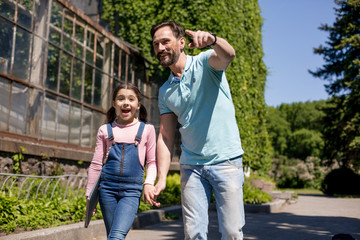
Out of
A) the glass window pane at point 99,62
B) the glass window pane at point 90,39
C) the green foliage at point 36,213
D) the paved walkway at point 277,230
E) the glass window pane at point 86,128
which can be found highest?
the glass window pane at point 90,39

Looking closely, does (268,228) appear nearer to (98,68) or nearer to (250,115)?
(98,68)

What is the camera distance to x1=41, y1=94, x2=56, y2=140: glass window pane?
970 centimetres

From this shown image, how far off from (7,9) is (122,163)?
648 centimetres

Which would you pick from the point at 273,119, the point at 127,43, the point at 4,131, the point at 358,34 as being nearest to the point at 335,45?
the point at 358,34

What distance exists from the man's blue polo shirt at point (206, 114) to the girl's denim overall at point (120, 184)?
2.28 ft

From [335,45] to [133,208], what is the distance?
27.5 m

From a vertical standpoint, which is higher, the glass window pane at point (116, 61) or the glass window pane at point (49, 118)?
the glass window pane at point (116, 61)

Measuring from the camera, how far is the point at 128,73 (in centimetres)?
1472

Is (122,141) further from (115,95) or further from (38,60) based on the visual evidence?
(38,60)

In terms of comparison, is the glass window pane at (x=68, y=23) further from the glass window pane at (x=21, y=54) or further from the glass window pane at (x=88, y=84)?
the glass window pane at (x=21, y=54)

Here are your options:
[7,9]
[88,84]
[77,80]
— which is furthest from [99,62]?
[7,9]

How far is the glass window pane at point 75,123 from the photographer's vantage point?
10922 millimetres

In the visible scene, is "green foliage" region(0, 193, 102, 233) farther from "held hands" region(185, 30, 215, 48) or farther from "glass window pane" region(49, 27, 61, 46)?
"glass window pane" region(49, 27, 61, 46)

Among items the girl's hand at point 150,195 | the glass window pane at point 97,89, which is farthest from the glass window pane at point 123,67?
the girl's hand at point 150,195
